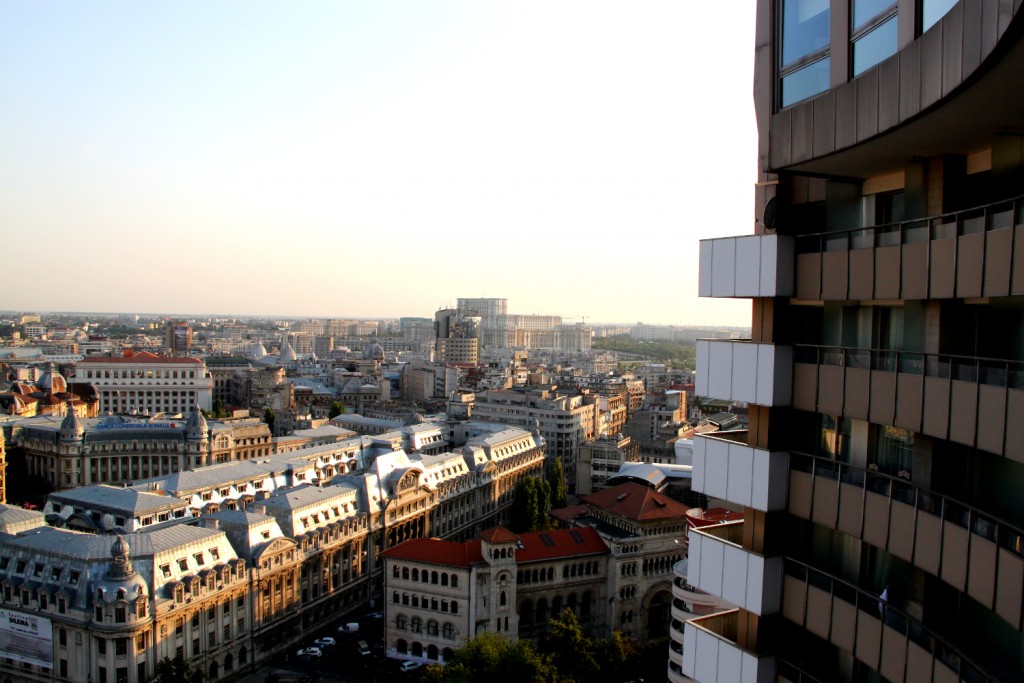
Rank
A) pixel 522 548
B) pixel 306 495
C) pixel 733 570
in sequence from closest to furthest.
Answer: pixel 733 570 < pixel 522 548 < pixel 306 495

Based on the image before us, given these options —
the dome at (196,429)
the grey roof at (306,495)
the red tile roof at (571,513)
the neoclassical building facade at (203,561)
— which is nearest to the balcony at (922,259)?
the neoclassical building facade at (203,561)

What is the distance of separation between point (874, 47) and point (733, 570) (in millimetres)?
8231

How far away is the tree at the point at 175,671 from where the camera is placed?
133 feet

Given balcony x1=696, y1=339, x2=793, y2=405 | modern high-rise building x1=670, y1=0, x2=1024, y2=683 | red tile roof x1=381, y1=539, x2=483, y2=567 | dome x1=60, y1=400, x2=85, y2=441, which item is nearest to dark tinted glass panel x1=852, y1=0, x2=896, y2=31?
modern high-rise building x1=670, y1=0, x2=1024, y2=683

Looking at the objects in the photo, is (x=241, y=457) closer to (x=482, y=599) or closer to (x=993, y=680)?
(x=482, y=599)

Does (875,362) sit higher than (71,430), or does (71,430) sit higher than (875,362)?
(875,362)

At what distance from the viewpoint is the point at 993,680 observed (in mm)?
8898

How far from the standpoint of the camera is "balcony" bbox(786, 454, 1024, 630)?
8.70 metres

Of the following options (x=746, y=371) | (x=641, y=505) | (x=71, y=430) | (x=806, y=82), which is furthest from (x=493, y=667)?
(x=71, y=430)

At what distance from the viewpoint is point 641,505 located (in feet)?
179

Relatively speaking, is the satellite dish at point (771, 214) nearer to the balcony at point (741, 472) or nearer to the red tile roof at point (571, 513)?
the balcony at point (741, 472)

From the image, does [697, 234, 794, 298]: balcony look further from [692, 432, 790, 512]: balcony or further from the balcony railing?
the balcony railing

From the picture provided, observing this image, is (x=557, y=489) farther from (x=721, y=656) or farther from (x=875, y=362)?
(x=875, y=362)

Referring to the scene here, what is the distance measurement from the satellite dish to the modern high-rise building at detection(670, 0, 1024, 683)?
1.7 inches
